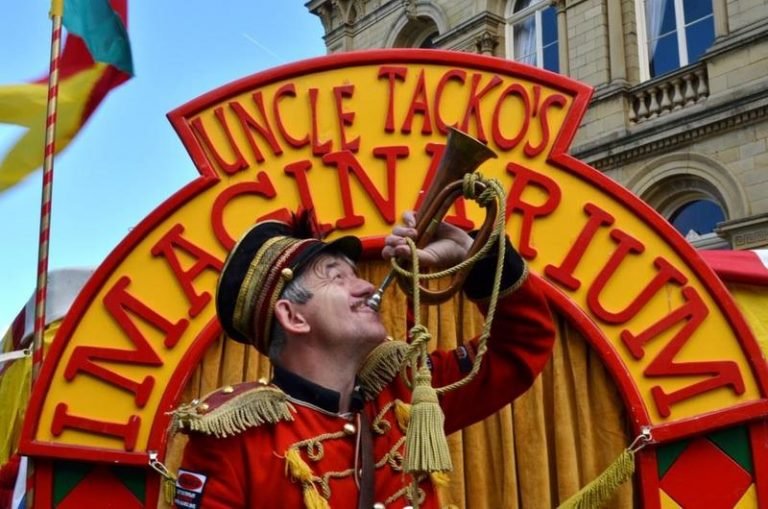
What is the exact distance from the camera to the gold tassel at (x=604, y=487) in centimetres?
244

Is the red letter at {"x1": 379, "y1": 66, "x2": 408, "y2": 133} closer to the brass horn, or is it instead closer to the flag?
the brass horn

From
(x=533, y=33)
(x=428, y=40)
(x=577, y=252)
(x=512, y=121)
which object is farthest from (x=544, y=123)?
(x=428, y=40)

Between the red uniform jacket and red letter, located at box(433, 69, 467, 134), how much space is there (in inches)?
50.8

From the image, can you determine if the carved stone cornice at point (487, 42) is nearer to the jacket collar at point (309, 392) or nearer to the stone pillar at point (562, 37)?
the stone pillar at point (562, 37)

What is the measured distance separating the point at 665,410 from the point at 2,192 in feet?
10.0

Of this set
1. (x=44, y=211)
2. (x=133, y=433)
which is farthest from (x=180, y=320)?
(x=44, y=211)

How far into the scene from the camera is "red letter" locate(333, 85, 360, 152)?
121 inches

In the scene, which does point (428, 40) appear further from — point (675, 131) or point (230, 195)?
point (230, 195)

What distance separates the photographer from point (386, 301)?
10.2 feet

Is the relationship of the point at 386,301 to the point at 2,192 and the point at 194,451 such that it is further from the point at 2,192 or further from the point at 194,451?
the point at 2,192

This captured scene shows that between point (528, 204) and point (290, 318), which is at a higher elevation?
point (528, 204)

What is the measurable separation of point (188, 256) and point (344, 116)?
83 centimetres

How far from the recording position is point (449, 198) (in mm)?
1817

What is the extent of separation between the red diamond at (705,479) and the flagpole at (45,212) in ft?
7.40
